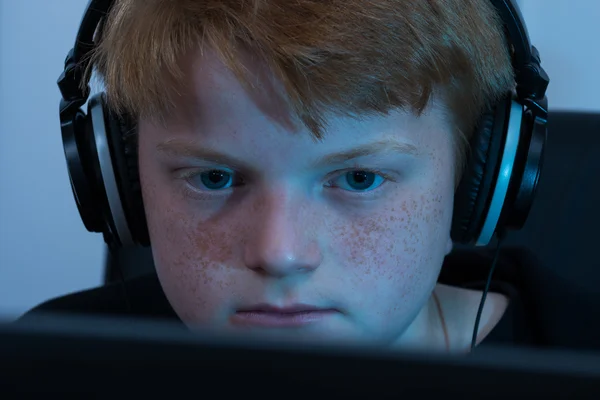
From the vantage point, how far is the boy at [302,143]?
2.12 ft

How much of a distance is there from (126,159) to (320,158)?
0.25 metres

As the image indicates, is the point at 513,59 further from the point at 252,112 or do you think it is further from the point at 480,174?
the point at 252,112

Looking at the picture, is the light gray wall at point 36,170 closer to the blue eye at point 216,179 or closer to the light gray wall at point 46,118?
the light gray wall at point 46,118

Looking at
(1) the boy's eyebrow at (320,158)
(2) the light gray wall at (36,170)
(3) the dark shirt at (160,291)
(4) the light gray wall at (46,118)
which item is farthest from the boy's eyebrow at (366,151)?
(2) the light gray wall at (36,170)

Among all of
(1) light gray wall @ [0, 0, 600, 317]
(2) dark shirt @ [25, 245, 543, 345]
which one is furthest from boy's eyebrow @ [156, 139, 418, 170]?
(1) light gray wall @ [0, 0, 600, 317]

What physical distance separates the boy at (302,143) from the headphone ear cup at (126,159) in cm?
2

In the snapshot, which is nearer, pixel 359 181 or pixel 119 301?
pixel 359 181

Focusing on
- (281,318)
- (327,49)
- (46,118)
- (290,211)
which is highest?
(46,118)

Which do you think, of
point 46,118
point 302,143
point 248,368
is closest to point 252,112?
point 302,143

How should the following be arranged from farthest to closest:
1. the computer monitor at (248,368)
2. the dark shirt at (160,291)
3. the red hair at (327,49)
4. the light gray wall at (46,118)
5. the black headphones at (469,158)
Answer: the light gray wall at (46,118) < the dark shirt at (160,291) < the black headphones at (469,158) < the red hair at (327,49) < the computer monitor at (248,368)

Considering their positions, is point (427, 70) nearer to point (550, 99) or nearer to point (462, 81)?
point (462, 81)

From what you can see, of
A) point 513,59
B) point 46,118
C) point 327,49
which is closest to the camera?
point 327,49

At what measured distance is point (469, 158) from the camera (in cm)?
79

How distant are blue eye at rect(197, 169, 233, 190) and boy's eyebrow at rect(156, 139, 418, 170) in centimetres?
3
